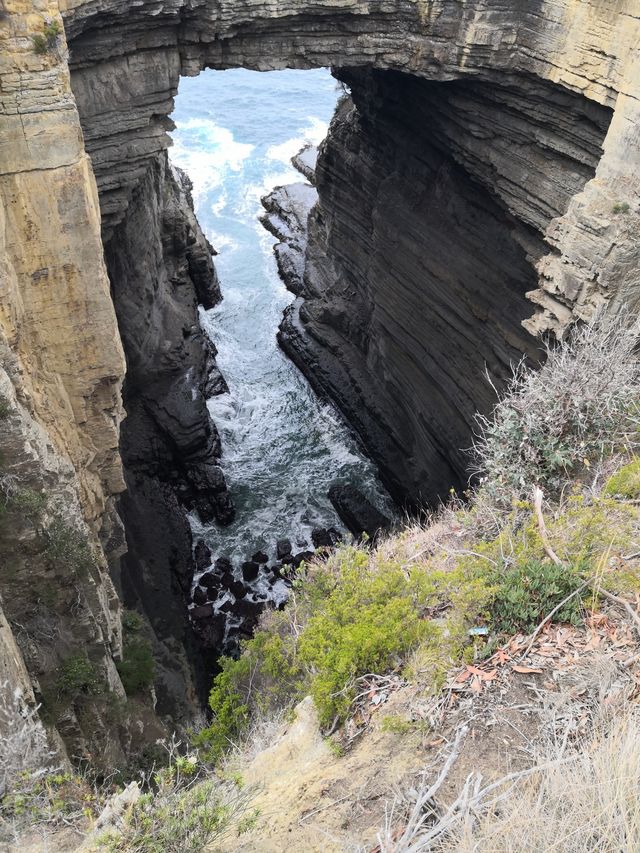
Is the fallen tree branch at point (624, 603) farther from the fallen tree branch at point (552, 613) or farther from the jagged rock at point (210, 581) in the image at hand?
the jagged rock at point (210, 581)

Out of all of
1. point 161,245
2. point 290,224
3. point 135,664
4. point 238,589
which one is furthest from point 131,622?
point 290,224

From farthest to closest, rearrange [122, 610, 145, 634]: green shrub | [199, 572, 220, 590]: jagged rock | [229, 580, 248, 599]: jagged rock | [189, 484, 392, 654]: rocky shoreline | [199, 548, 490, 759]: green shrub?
[199, 572, 220, 590]: jagged rock
[229, 580, 248, 599]: jagged rock
[189, 484, 392, 654]: rocky shoreline
[122, 610, 145, 634]: green shrub
[199, 548, 490, 759]: green shrub

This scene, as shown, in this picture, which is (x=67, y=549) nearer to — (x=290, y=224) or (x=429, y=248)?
(x=429, y=248)

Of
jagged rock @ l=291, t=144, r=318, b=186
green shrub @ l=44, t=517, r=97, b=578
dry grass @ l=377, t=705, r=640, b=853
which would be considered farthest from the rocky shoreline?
jagged rock @ l=291, t=144, r=318, b=186

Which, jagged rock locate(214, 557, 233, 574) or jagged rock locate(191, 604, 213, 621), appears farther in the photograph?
jagged rock locate(214, 557, 233, 574)

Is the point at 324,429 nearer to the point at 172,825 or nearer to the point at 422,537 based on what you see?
the point at 422,537

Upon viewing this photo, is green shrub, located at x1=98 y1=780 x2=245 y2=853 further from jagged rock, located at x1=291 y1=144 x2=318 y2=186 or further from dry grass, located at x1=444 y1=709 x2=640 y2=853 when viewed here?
jagged rock, located at x1=291 y1=144 x2=318 y2=186
